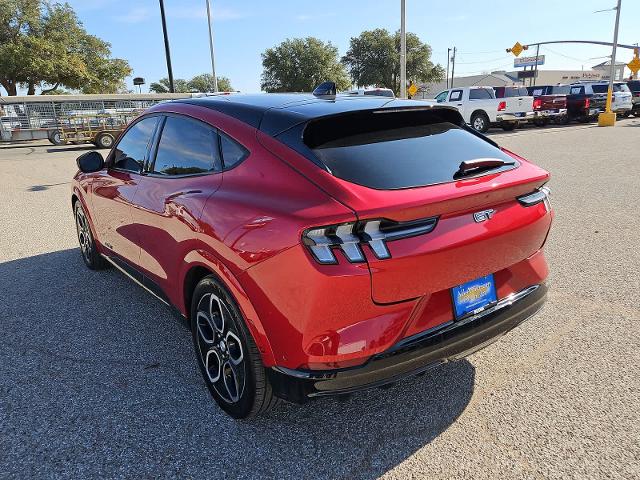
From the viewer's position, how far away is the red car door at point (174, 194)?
268 cm

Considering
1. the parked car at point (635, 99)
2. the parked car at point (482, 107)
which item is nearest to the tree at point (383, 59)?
the parked car at point (635, 99)

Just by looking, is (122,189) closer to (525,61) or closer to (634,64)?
(634,64)

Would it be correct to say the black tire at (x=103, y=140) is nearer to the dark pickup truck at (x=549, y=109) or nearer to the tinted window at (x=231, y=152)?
the dark pickup truck at (x=549, y=109)

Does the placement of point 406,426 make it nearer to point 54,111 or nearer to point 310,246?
point 310,246

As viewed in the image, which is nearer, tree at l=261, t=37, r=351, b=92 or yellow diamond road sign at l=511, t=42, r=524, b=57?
yellow diamond road sign at l=511, t=42, r=524, b=57

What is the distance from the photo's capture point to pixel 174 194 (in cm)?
288

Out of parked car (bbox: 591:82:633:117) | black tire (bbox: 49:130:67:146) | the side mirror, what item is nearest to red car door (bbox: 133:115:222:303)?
the side mirror

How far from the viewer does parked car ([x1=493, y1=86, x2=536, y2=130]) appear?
2177 centimetres

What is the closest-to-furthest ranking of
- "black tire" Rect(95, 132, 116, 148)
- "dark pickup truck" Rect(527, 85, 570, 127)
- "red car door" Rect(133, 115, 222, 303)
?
"red car door" Rect(133, 115, 222, 303)
"black tire" Rect(95, 132, 116, 148)
"dark pickup truck" Rect(527, 85, 570, 127)

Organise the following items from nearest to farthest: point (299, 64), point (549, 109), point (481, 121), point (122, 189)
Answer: point (122, 189) → point (481, 121) → point (549, 109) → point (299, 64)

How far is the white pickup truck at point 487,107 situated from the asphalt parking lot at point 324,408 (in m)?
18.9

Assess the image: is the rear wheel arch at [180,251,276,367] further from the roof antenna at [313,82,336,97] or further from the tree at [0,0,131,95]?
the tree at [0,0,131,95]

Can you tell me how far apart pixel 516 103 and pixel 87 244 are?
2116 cm

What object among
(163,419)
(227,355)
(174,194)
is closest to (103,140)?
(174,194)
